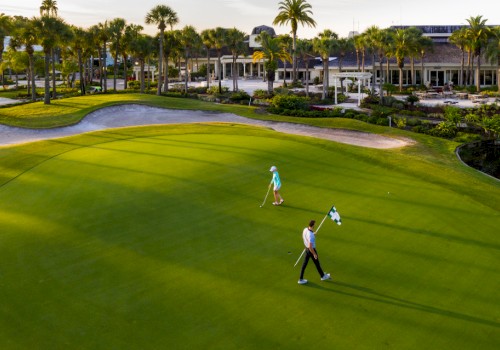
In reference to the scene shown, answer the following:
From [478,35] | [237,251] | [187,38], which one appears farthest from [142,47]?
[237,251]

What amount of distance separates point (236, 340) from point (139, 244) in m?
6.16

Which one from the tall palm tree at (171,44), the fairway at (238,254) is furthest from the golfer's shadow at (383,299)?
the tall palm tree at (171,44)

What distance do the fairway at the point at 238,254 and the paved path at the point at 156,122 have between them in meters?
13.2

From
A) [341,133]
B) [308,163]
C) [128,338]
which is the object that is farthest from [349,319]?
[341,133]

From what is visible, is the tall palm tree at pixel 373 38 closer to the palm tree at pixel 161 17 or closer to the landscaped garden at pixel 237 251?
the palm tree at pixel 161 17

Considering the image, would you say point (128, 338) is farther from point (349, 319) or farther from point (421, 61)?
point (421, 61)

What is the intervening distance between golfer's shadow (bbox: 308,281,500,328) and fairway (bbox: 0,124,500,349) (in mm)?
47

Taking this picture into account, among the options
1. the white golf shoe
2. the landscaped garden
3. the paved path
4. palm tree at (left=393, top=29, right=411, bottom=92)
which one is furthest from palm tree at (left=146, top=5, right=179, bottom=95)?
the white golf shoe

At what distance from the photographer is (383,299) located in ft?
42.5

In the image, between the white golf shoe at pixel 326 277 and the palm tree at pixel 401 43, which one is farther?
the palm tree at pixel 401 43

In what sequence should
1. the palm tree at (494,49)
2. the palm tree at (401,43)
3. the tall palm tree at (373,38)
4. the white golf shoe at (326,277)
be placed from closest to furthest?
1. the white golf shoe at (326,277)
2. the tall palm tree at (373,38)
3. the palm tree at (401,43)
4. the palm tree at (494,49)

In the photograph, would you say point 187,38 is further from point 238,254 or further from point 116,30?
point 238,254

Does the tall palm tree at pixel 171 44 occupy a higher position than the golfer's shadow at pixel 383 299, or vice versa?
the tall palm tree at pixel 171 44

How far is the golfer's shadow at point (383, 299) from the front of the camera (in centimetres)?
1211
